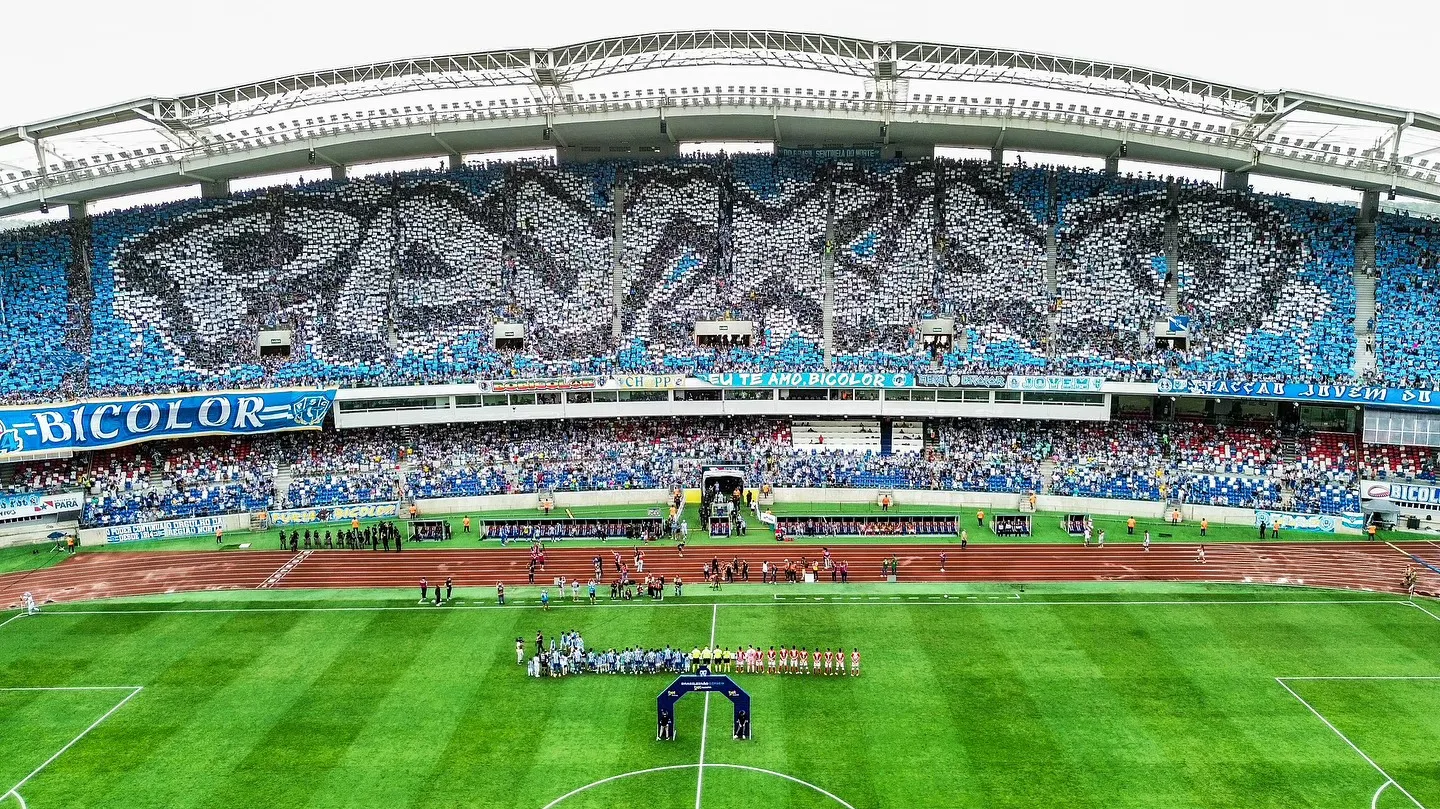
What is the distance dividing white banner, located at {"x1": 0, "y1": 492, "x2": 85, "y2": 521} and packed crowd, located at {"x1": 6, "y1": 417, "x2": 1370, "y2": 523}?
2.38 ft

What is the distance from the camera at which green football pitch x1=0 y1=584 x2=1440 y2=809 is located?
66.8 ft

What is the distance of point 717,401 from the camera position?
44.2 meters

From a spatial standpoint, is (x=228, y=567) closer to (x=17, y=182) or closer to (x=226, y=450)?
(x=226, y=450)

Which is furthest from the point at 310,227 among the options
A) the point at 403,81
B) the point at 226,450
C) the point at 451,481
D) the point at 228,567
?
the point at 228,567

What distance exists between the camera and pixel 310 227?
160 feet

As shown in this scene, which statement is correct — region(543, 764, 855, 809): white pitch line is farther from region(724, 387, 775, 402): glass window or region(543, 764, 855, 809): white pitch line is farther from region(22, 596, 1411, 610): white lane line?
region(724, 387, 775, 402): glass window

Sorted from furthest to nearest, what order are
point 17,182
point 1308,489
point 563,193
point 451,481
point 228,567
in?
point 563,193 → point 17,182 → point 451,481 → point 1308,489 → point 228,567

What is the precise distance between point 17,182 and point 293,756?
37.8 meters

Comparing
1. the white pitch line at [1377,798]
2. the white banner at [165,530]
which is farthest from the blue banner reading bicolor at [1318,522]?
the white banner at [165,530]

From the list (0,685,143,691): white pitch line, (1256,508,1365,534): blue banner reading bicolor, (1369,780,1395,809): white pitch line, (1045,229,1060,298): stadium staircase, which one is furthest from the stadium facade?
(1369,780,1395,809): white pitch line

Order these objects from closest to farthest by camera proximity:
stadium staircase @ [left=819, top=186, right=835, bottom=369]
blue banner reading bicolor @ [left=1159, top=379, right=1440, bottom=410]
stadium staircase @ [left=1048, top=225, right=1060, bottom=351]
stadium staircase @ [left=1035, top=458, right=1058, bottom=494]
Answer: blue banner reading bicolor @ [left=1159, top=379, right=1440, bottom=410] → stadium staircase @ [left=1035, top=458, right=1058, bottom=494] → stadium staircase @ [left=1048, top=225, right=1060, bottom=351] → stadium staircase @ [left=819, top=186, right=835, bottom=369]

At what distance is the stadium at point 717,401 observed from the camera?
26688mm

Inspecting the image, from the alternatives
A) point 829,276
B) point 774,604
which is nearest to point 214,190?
point 829,276

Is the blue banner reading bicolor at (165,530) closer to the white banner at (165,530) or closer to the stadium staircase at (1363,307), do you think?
the white banner at (165,530)
